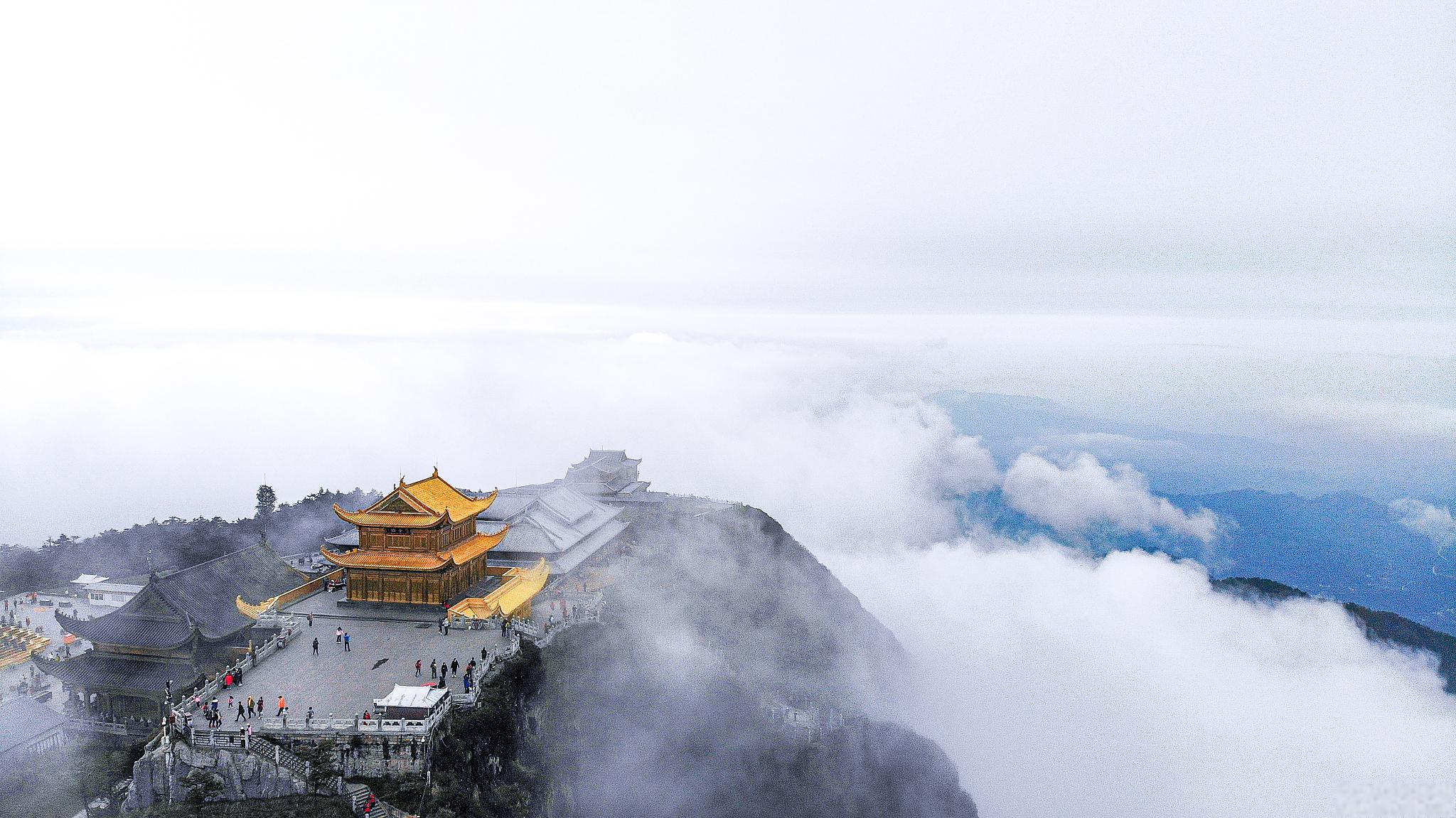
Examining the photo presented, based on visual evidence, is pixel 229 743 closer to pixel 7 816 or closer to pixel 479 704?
pixel 479 704

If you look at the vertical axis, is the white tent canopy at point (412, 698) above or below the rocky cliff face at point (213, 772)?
above

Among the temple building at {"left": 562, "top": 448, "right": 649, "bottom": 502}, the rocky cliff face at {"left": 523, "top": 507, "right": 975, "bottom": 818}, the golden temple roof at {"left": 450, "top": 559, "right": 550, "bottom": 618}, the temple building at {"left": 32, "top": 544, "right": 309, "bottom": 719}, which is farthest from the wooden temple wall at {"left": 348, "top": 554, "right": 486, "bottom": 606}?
the temple building at {"left": 562, "top": 448, "right": 649, "bottom": 502}

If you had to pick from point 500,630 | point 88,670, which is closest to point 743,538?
point 500,630

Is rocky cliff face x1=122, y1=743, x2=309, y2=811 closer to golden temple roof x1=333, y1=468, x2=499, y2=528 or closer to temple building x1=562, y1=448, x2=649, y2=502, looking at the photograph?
golden temple roof x1=333, y1=468, x2=499, y2=528

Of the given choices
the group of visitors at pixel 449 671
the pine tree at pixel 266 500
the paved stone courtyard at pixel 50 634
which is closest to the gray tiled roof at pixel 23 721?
the paved stone courtyard at pixel 50 634

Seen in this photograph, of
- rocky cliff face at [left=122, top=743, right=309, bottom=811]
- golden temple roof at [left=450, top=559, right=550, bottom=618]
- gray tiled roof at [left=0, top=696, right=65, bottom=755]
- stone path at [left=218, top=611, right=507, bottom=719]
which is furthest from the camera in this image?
golden temple roof at [left=450, top=559, right=550, bottom=618]

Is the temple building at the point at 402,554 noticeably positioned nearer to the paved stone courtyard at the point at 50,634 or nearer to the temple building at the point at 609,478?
the paved stone courtyard at the point at 50,634
